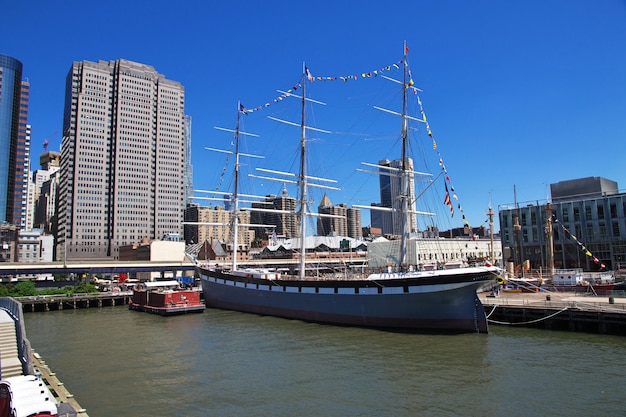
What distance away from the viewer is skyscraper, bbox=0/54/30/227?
12888cm

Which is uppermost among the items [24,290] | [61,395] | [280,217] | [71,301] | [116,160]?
[116,160]

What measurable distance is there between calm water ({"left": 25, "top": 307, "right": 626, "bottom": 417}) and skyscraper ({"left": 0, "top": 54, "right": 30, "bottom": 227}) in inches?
4953

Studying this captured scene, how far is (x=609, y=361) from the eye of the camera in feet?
63.2

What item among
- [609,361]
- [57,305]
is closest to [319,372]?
[609,361]

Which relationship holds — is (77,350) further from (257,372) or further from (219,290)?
(219,290)

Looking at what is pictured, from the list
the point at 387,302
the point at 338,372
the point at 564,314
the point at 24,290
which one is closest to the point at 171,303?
the point at 387,302

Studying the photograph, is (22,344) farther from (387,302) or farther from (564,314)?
(564,314)

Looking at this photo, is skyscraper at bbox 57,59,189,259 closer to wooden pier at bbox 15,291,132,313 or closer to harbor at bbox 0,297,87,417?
wooden pier at bbox 15,291,132,313

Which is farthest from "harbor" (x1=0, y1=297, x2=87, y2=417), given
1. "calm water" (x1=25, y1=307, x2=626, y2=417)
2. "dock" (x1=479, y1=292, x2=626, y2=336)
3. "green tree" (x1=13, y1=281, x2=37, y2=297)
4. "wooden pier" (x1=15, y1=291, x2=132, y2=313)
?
"green tree" (x1=13, y1=281, x2=37, y2=297)

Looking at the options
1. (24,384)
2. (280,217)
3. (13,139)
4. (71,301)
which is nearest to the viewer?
(24,384)

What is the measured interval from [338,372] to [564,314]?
17521 millimetres

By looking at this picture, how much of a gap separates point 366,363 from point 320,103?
29262 mm

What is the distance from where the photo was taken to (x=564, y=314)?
2739 cm

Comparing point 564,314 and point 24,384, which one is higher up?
point 24,384
